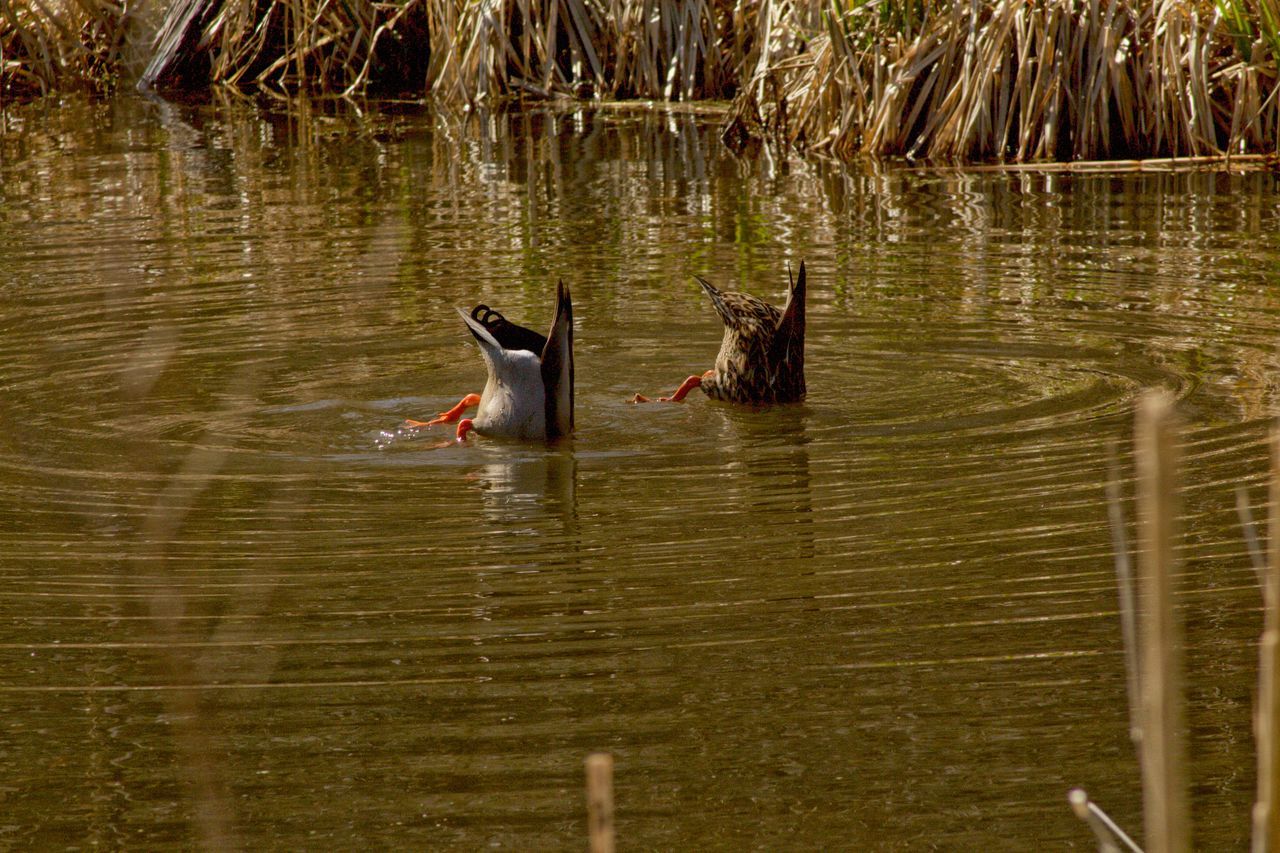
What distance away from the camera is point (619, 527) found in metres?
5.16

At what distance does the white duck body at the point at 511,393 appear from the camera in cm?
610

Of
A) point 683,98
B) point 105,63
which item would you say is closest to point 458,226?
point 683,98

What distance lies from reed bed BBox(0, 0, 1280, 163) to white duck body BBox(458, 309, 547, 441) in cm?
621

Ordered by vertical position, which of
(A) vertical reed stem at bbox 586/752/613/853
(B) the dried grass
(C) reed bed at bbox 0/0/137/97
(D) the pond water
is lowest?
(D) the pond water

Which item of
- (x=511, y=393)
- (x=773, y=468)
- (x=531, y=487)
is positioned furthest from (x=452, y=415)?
(x=773, y=468)

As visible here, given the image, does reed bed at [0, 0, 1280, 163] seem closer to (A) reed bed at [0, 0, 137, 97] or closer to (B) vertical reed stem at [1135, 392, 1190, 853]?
(A) reed bed at [0, 0, 137, 97]

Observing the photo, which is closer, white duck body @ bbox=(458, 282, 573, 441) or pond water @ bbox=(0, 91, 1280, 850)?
pond water @ bbox=(0, 91, 1280, 850)

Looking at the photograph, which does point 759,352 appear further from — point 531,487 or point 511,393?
point 531,487

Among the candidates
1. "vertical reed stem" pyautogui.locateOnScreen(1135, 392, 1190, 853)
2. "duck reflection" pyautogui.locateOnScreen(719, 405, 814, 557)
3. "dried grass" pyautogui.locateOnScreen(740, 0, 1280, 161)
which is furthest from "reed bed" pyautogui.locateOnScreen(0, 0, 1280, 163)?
"vertical reed stem" pyautogui.locateOnScreen(1135, 392, 1190, 853)

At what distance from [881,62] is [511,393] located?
659cm

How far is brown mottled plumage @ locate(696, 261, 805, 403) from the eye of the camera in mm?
6672

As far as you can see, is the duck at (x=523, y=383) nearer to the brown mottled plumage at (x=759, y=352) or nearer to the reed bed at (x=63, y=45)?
the brown mottled plumage at (x=759, y=352)

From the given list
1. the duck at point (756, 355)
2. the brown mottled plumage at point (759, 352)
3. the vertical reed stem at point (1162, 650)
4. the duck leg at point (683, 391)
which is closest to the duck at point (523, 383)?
the duck leg at point (683, 391)

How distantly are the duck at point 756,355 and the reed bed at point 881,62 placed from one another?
17.0ft
